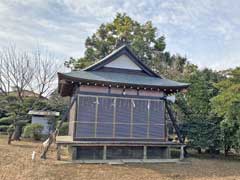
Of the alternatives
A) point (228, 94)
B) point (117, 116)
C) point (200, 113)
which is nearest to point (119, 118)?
point (117, 116)

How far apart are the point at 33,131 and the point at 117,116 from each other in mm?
10458

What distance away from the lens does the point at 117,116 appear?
1174 cm

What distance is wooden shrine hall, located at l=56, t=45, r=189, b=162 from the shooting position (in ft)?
36.7

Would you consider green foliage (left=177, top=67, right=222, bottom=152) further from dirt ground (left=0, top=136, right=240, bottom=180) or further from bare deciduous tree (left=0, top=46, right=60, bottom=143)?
bare deciduous tree (left=0, top=46, right=60, bottom=143)

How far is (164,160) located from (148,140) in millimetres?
1093

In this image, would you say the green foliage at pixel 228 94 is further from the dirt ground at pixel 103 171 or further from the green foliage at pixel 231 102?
the dirt ground at pixel 103 171

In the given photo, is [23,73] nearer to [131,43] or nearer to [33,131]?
[33,131]

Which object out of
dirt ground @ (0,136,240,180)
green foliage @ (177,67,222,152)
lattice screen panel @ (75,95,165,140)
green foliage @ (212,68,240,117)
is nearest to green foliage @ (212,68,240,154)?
green foliage @ (212,68,240,117)

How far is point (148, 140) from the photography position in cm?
1208

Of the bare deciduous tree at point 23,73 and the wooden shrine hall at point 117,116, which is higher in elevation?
the bare deciduous tree at point 23,73

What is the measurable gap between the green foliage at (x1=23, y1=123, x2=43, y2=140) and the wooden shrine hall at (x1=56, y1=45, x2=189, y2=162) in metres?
8.73

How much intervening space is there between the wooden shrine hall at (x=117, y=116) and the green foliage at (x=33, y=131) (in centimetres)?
873

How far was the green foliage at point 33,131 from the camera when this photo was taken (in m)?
19.7

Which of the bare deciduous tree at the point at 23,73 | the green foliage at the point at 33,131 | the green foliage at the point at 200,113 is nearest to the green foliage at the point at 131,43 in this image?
the bare deciduous tree at the point at 23,73
